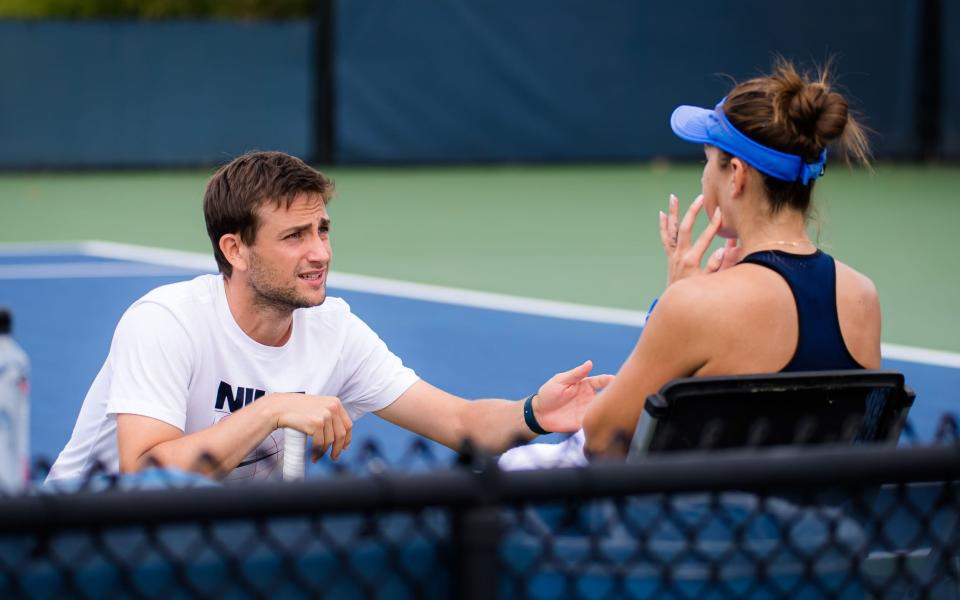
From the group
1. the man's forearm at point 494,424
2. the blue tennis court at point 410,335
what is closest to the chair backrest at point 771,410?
the man's forearm at point 494,424

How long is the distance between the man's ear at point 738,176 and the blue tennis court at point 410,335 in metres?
2.72

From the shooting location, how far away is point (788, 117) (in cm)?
284

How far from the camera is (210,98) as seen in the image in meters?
17.3

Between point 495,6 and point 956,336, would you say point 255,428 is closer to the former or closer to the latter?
point 956,336

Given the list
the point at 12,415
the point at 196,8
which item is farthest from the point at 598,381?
the point at 196,8

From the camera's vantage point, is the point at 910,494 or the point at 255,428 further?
the point at 255,428

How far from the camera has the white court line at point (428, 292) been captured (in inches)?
293

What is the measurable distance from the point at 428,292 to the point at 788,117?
6.56m

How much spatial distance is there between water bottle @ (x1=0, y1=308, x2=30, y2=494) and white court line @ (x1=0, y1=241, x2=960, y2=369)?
5876 mm

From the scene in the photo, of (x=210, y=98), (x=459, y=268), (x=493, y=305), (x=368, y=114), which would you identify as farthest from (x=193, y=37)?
(x=493, y=305)

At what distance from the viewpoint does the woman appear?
2666mm

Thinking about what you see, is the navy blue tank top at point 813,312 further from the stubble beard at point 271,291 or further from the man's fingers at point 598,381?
the stubble beard at point 271,291

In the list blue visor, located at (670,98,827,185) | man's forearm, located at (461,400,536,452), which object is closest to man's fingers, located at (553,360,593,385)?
man's forearm, located at (461,400,536,452)

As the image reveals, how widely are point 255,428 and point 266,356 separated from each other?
451 millimetres
